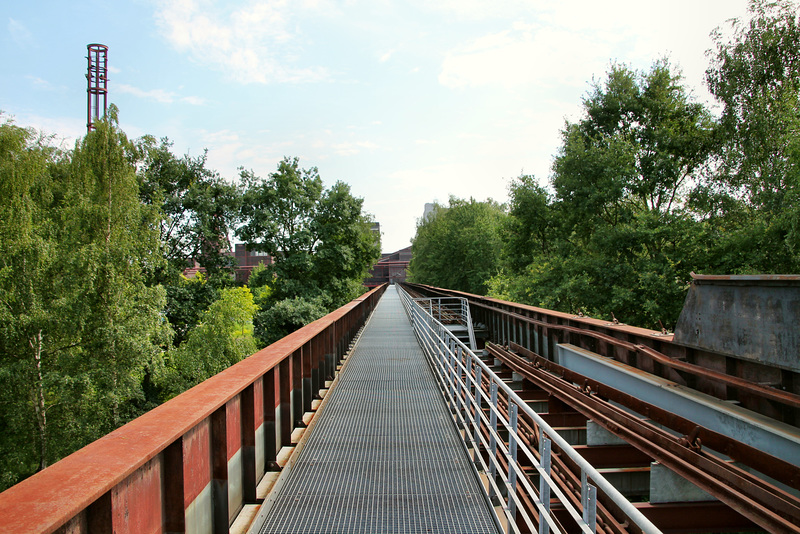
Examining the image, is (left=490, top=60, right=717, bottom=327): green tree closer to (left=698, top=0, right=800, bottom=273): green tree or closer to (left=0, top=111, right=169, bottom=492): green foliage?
(left=698, top=0, right=800, bottom=273): green tree

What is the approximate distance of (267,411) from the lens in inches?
184

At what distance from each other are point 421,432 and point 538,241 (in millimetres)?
28467

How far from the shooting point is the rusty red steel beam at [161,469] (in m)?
1.79

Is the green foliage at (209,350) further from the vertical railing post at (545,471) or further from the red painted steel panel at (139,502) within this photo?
the vertical railing post at (545,471)

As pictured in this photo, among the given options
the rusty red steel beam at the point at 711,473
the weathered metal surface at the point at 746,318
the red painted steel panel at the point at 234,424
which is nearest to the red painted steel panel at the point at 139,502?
the red painted steel panel at the point at 234,424

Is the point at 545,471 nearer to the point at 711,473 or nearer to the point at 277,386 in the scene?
the point at 711,473

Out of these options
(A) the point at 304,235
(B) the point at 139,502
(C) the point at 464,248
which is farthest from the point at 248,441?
(C) the point at 464,248

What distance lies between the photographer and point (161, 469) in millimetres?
2734

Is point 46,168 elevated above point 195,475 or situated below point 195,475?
above

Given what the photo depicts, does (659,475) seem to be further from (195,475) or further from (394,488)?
(195,475)

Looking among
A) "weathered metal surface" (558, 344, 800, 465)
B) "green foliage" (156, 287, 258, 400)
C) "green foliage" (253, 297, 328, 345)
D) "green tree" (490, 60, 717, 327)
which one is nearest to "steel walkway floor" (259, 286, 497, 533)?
"weathered metal surface" (558, 344, 800, 465)

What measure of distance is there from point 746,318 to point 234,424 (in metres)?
5.88

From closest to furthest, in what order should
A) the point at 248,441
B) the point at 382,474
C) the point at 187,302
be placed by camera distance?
the point at 248,441 < the point at 382,474 < the point at 187,302

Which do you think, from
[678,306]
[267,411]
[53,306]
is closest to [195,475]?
[267,411]
